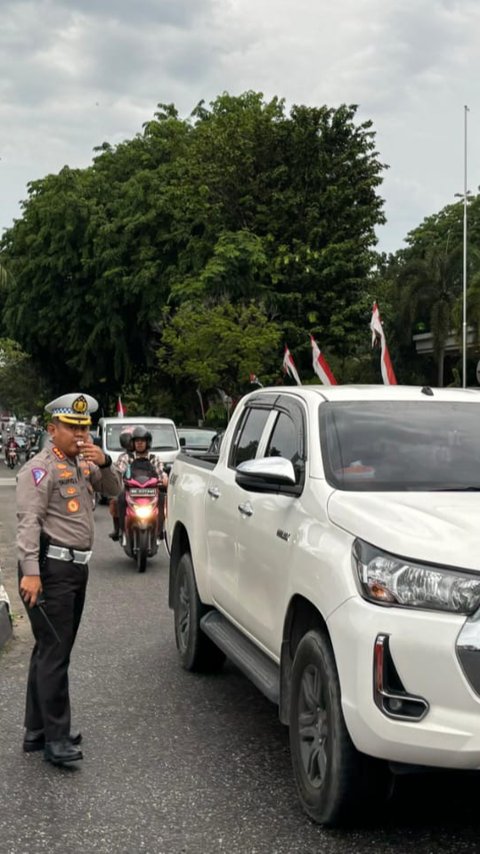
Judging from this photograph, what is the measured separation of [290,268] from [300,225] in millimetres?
1519

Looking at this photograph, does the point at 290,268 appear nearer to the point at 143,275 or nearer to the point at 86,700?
the point at 143,275

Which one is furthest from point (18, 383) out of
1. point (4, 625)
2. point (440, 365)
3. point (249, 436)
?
point (249, 436)

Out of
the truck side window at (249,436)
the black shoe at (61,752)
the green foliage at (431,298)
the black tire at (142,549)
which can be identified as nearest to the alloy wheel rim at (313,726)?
the black shoe at (61,752)

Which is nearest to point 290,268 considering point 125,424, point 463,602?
point 125,424

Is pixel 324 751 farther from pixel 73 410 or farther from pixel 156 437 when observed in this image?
pixel 156 437

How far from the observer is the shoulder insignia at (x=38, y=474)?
487cm

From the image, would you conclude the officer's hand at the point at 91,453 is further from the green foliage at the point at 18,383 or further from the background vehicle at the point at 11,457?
the green foliage at the point at 18,383

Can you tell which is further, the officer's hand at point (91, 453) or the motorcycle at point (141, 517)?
the motorcycle at point (141, 517)

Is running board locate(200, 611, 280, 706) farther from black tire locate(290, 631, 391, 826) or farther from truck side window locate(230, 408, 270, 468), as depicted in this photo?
truck side window locate(230, 408, 270, 468)

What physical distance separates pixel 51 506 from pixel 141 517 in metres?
6.50

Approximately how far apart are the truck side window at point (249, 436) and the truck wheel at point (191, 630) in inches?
37.2

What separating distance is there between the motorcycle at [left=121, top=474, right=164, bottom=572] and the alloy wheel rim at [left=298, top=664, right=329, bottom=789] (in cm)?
721

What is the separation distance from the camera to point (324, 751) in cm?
394

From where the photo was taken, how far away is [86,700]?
5.94 meters
